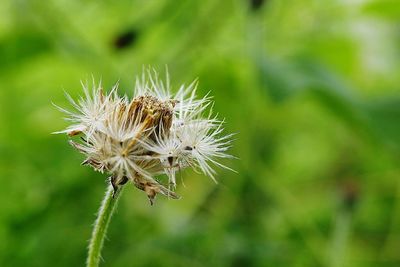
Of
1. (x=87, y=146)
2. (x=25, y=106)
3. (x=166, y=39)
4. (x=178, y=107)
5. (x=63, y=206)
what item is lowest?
(x=87, y=146)

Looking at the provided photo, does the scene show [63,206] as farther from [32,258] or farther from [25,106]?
[25,106]

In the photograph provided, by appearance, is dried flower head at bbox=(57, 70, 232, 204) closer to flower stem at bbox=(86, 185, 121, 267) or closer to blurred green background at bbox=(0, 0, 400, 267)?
flower stem at bbox=(86, 185, 121, 267)

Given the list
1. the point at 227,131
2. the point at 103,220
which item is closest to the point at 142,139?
the point at 103,220

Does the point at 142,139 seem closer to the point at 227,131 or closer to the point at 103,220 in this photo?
the point at 103,220

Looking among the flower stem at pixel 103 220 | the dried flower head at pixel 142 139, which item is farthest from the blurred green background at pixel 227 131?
the flower stem at pixel 103 220

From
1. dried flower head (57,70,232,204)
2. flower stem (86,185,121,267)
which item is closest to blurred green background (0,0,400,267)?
dried flower head (57,70,232,204)

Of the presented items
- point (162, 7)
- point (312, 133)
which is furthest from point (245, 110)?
point (312, 133)

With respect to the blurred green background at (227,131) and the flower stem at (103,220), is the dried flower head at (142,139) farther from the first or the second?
the blurred green background at (227,131)
